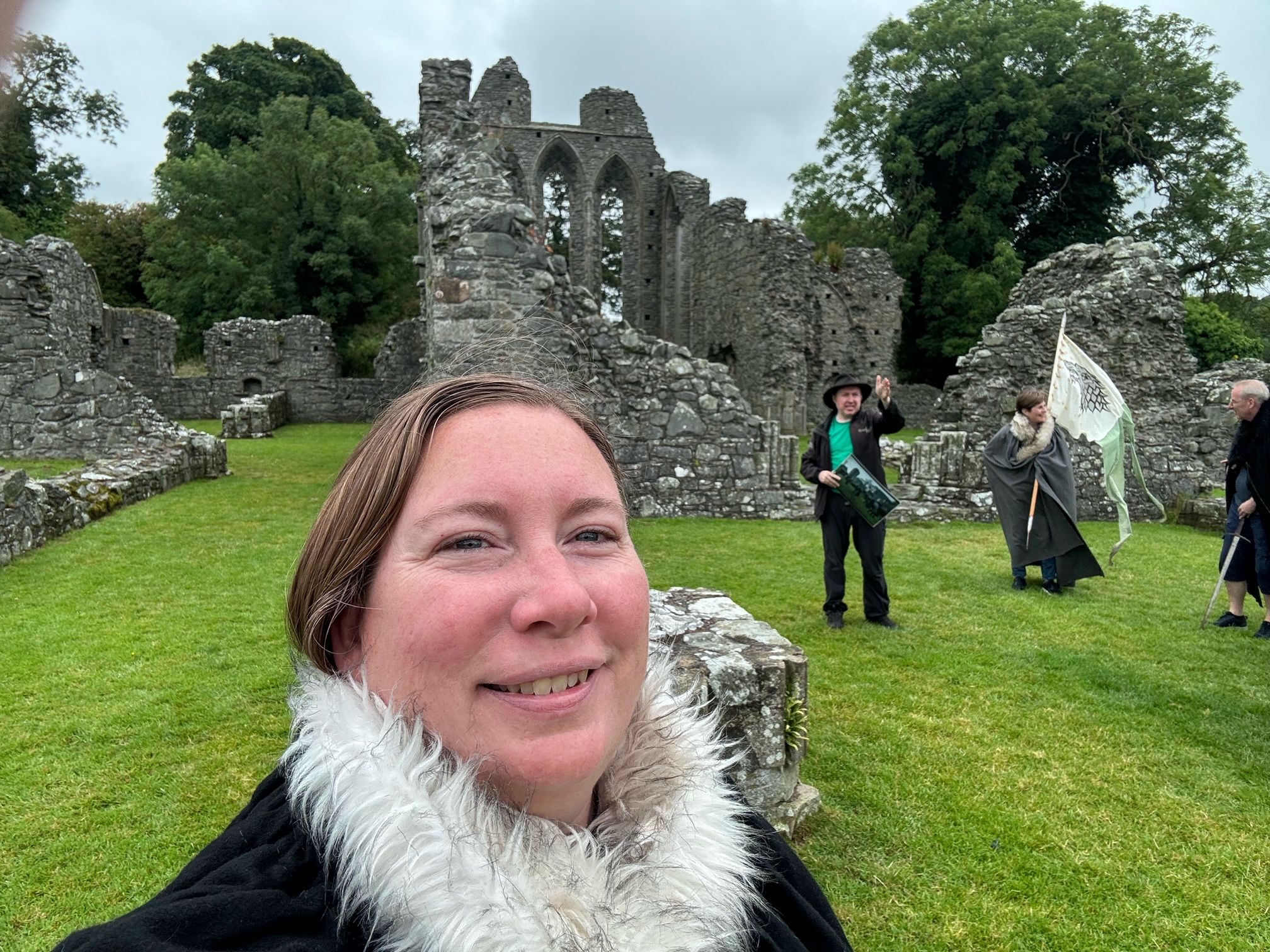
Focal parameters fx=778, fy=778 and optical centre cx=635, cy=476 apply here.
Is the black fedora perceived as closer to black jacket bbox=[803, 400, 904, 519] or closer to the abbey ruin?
black jacket bbox=[803, 400, 904, 519]

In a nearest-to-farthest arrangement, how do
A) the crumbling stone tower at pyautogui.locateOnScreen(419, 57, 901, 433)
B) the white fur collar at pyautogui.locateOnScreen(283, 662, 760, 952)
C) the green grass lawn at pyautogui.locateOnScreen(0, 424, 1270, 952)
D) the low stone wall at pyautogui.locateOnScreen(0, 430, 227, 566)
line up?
1. the white fur collar at pyautogui.locateOnScreen(283, 662, 760, 952)
2. the green grass lawn at pyautogui.locateOnScreen(0, 424, 1270, 952)
3. the low stone wall at pyautogui.locateOnScreen(0, 430, 227, 566)
4. the crumbling stone tower at pyautogui.locateOnScreen(419, 57, 901, 433)

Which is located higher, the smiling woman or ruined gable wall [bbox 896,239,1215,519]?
ruined gable wall [bbox 896,239,1215,519]

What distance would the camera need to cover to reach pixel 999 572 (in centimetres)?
823

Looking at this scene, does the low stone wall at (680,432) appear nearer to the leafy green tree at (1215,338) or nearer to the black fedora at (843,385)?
the black fedora at (843,385)

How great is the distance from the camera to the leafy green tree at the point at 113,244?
3077 cm

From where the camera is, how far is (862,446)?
6109 millimetres

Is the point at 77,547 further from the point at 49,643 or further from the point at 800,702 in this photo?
the point at 800,702

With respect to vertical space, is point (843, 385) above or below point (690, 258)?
below

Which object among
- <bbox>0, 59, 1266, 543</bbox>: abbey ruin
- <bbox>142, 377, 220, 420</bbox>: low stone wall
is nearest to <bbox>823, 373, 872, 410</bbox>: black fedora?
<bbox>0, 59, 1266, 543</bbox>: abbey ruin

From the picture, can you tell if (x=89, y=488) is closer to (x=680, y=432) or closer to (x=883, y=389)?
(x=680, y=432)

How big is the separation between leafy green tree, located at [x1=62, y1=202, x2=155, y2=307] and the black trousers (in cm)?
3300

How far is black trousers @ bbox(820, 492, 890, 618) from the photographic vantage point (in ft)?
20.0

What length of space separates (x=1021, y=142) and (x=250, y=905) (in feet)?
111

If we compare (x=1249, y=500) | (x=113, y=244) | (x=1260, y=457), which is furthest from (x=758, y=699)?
(x=113, y=244)
